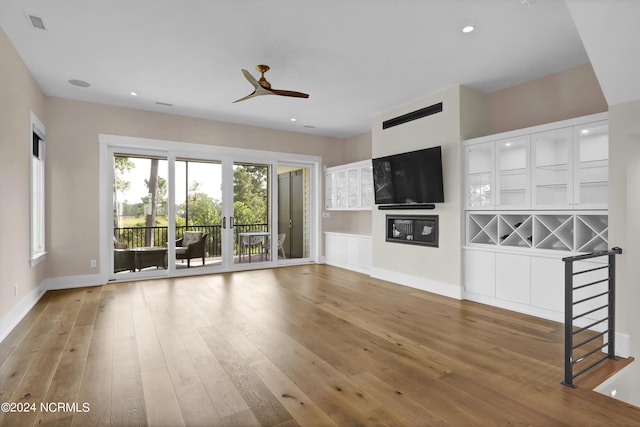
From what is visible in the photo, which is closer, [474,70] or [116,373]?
[116,373]

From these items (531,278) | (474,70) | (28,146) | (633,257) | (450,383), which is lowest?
(450,383)

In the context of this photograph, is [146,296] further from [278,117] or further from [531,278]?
[531,278]

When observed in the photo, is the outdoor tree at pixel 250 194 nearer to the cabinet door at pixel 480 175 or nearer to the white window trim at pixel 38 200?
the white window trim at pixel 38 200

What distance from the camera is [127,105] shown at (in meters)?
5.59

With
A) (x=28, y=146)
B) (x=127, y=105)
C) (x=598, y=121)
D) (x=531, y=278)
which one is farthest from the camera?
(x=127, y=105)

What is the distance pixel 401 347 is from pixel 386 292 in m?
2.04

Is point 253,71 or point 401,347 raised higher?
point 253,71

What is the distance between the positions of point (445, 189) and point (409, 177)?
2.02 feet

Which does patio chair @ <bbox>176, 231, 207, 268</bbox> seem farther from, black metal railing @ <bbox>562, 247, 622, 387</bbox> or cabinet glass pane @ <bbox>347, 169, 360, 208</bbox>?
black metal railing @ <bbox>562, 247, 622, 387</bbox>

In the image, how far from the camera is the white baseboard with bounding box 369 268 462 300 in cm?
472

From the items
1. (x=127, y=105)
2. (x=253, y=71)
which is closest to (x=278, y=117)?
(x=253, y=71)

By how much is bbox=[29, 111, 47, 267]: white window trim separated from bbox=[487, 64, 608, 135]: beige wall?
6346mm

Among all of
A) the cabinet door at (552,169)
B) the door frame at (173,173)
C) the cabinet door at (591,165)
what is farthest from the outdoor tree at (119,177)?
the cabinet door at (591,165)

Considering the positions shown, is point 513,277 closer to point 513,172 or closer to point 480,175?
point 513,172
